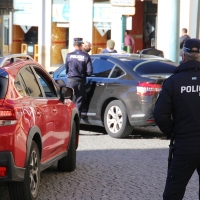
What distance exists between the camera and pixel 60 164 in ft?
32.1

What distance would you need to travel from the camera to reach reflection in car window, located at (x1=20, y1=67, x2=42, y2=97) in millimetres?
8055

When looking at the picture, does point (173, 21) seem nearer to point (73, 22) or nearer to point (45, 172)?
point (45, 172)

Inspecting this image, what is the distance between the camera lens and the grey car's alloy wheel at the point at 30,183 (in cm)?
736

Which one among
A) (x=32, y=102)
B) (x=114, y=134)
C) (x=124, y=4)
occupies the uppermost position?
(x=124, y=4)

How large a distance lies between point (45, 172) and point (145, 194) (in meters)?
1.99

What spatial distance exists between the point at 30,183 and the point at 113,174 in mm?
2285

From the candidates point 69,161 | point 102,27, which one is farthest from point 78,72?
point 102,27

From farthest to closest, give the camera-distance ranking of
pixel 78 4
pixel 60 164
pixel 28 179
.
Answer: pixel 78 4 < pixel 60 164 < pixel 28 179

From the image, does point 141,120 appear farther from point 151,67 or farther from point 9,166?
point 9,166

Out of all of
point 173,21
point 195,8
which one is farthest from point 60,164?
point 195,8

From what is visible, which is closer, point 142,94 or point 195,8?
point 142,94

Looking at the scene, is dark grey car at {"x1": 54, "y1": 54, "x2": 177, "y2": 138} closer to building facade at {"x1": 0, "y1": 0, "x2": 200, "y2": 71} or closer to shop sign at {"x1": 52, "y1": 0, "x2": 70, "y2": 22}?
building facade at {"x1": 0, "y1": 0, "x2": 200, "y2": 71}

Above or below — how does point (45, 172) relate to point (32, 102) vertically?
below

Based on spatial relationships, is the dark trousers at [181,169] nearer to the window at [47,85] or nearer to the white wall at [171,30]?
the window at [47,85]
